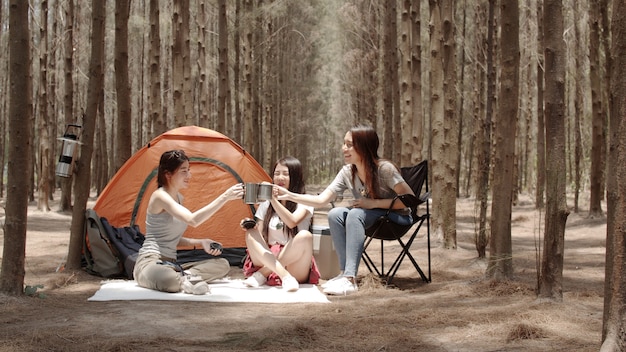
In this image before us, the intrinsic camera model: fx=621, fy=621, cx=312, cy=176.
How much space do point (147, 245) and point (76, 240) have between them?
1.06 metres

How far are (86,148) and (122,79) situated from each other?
1225 millimetres

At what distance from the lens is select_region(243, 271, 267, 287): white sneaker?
5160mm

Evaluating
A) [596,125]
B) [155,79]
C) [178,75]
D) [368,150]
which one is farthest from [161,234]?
[596,125]

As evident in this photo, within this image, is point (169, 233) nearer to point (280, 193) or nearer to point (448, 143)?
point (280, 193)

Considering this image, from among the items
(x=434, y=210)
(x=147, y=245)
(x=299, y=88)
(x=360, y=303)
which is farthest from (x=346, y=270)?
(x=299, y=88)

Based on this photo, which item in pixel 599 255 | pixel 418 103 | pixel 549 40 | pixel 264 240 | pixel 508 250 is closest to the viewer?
pixel 549 40

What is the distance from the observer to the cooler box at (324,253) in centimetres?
580

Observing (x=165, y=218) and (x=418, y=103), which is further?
(x=418, y=103)

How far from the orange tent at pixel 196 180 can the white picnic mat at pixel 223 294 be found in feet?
4.62

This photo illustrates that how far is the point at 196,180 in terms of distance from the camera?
6.90 m

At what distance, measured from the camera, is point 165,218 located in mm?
5023

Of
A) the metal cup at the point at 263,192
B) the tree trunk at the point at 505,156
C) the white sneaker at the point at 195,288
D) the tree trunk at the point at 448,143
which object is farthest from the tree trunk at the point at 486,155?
the white sneaker at the point at 195,288

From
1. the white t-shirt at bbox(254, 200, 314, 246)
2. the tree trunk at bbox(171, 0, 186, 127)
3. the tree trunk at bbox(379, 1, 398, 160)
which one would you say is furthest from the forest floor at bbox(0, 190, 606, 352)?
the tree trunk at bbox(379, 1, 398, 160)

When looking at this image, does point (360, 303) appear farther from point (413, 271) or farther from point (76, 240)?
point (76, 240)
